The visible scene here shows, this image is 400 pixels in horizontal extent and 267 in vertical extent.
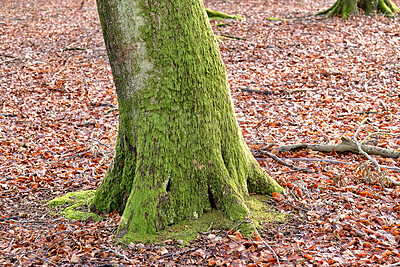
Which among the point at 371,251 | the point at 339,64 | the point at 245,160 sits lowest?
the point at 371,251

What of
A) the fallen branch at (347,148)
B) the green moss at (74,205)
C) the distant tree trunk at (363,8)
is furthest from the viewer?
the distant tree trunk at (363,8)

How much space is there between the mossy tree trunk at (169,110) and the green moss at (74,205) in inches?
27.4

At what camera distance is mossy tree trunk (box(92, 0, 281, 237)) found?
3.27 meters

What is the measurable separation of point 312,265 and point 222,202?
3.19ft

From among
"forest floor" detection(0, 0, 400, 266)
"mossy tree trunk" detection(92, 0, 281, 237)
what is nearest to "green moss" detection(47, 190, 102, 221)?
"forest floor" detection(0, 0, 400, 266)

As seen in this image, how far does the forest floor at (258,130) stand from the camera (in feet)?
10.5

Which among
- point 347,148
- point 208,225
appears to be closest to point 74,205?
point 208,225

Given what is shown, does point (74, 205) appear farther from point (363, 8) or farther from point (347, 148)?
point (363, 8)

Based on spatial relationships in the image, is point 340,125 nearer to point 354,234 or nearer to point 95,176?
point 354,234

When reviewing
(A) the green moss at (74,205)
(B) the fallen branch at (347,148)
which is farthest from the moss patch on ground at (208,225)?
(B) the fallen branch at (347,148)

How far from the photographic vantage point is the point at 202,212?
3.50m

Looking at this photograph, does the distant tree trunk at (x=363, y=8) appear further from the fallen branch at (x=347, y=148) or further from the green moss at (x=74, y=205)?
the green moss at (x=74, y=205)

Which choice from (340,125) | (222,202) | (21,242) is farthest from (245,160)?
(340,125)

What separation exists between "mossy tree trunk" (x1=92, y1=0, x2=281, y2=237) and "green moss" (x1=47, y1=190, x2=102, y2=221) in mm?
696
